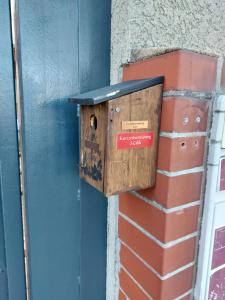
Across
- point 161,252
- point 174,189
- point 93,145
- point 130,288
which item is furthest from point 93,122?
point 130,288

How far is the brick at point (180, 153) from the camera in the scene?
0.61 m

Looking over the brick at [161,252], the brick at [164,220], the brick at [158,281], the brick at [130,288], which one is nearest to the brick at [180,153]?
the brick at [164,220]

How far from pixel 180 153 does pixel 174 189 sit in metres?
0.10

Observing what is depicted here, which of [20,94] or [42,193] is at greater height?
[20,94]

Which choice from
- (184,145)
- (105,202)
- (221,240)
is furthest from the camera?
(105,202)

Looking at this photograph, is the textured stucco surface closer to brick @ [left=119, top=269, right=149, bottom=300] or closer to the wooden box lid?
the wooden box lid

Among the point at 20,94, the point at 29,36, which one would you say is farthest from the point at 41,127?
the point at 29,36

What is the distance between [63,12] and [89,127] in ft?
1.14

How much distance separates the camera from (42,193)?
0.74 metres

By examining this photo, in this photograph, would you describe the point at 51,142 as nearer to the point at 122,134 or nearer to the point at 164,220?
the point at 122,134

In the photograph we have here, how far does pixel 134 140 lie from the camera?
23.5 inches

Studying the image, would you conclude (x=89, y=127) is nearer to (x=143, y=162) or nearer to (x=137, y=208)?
(x=143, y=162)

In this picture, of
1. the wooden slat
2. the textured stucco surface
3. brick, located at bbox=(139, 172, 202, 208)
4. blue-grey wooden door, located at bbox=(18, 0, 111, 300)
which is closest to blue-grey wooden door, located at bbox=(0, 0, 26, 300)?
blue-grey wooden door, located at bbox=(18, 0, 111, 300)

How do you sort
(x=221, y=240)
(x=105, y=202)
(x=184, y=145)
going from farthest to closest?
(x=105, y=202) < (x=221, y=240) < (x=184, y=145)
